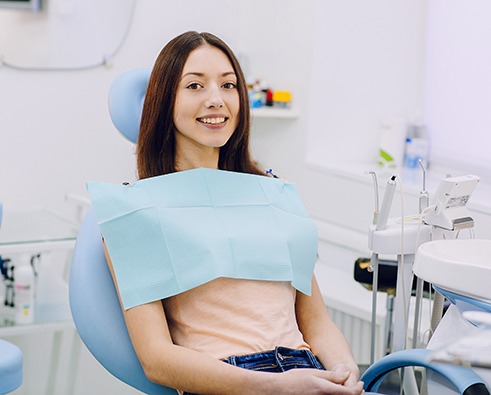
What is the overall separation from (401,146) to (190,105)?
1.26 meters

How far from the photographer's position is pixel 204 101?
1.70 meters

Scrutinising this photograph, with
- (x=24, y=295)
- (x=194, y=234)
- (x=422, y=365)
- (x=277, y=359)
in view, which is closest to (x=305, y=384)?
(x=277, y=359)

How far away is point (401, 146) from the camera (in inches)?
110

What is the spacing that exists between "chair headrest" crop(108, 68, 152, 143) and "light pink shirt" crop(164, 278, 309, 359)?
367 mm

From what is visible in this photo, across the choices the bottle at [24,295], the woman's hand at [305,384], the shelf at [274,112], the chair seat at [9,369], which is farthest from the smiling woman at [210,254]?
the shelf at [274,112]

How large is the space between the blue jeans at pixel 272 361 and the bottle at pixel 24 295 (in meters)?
0.97

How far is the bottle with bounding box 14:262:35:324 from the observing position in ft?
7.89

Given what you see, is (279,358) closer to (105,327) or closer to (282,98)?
(105,327)

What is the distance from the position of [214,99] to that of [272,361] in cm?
51

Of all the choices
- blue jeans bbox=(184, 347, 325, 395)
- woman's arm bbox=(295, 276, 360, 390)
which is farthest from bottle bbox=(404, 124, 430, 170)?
blue jeans bbox=(184, 347, 325, 395)

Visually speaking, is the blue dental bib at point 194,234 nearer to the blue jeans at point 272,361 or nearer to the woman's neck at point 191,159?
the woman's neck at point 191,159

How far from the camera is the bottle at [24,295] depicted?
7.89ft

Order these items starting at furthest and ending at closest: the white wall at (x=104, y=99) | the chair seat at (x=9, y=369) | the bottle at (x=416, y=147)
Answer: the bottle at (x=416, y=147) < the white wall at (x=104, y=99) < the chair seat at (x=9, y=369)

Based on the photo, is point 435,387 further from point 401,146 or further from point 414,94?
point 414,94
